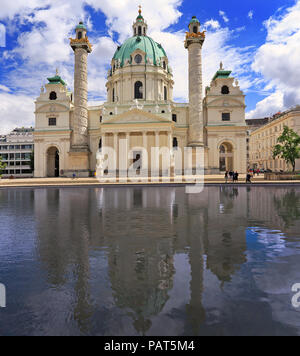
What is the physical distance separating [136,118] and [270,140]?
38.5 m

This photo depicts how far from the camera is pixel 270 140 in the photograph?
66562mm

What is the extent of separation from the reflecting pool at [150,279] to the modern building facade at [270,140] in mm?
55343

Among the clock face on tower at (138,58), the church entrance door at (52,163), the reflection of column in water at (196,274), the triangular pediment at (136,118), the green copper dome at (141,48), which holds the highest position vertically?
the green copper dome at (141,48)

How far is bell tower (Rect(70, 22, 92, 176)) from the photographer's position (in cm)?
4778

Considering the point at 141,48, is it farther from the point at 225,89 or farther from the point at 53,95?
the point at 53,95

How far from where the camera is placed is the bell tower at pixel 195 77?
152ft

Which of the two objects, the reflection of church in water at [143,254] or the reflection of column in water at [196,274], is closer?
the reflection of column in water at [196,274]

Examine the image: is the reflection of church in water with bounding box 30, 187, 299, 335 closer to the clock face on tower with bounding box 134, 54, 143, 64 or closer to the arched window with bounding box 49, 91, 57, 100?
the arched window with bounding box 49, 91, 57, 100

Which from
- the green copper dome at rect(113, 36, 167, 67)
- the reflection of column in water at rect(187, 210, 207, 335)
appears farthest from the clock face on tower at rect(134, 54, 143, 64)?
the reflection of column in water at rect(187, 210, 207, 335)

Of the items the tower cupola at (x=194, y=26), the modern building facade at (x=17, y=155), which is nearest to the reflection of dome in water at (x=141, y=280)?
the tower cupola at (x=194, y=26)

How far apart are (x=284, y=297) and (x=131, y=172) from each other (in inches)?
1705

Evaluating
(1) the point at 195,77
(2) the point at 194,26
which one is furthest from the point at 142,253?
(2) the point at 194,26

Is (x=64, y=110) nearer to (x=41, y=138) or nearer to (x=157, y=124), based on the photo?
(x=41, y=138)

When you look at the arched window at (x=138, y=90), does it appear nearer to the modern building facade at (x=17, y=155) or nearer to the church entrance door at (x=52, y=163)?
the church entrance door at (x=52, y=163)
